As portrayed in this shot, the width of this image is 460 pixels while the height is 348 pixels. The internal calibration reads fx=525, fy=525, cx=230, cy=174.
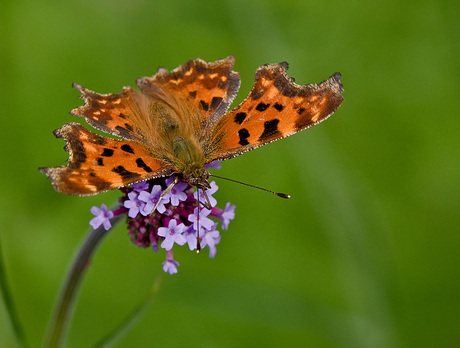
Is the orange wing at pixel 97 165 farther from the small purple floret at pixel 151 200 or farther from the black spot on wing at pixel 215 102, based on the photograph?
the black spot on wing at pixel 215 102

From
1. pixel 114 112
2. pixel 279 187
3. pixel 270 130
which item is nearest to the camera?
pixel 270 130

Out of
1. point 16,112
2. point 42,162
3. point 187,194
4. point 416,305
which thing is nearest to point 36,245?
point 42,162

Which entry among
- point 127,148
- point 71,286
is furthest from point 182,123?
point 71,286

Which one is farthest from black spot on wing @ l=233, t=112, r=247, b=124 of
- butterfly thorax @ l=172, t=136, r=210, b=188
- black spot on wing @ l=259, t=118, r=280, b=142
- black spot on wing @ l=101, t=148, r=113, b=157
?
black spot on wing @ l=101, t=148, r=113, b=157

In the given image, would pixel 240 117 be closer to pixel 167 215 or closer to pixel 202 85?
pixel 202 85

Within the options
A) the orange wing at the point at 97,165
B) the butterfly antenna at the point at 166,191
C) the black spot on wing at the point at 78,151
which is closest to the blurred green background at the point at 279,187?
the butterfly antenna at the point at 166,191

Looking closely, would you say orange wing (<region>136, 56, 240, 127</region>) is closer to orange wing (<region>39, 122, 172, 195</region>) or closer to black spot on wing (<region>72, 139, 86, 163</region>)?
orange wing (<region>39, 122, 172, 195</region>)
